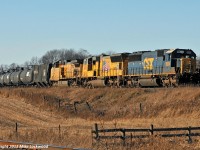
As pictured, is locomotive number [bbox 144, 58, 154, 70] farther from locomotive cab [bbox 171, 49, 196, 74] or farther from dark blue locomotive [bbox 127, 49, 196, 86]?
locomotive cab [bbox 171, 49, 196, 74]

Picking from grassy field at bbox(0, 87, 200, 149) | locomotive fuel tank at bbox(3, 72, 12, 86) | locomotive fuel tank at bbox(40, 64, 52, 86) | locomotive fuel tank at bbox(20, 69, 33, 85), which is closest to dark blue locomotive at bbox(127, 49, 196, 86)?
grassy field at bbox(0, 87, 200, 149)

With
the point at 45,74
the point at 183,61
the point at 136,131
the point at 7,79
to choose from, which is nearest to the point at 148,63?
the point at 183,61

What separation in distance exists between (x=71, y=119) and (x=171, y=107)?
29.6 feet

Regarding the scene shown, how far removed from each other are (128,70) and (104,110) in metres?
7.72

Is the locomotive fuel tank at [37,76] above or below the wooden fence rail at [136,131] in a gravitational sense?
above

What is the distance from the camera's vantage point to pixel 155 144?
17.0 meters

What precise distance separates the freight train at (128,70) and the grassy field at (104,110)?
2185 mm

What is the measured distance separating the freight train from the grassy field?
2185 millimetres

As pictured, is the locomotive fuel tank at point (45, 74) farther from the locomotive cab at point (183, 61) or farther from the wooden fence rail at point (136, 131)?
the wooden fence rail at point (136, 131)

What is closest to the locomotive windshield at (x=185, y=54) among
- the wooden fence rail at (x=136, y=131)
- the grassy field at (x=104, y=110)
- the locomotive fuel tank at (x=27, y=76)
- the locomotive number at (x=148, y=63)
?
the locomotive number at (x=148, y=63)

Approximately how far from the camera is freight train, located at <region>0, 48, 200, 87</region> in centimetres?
3988

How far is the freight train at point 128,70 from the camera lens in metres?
39.9

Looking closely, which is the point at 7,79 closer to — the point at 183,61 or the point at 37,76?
the point at 37,76

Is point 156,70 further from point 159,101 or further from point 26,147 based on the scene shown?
point 26,147
